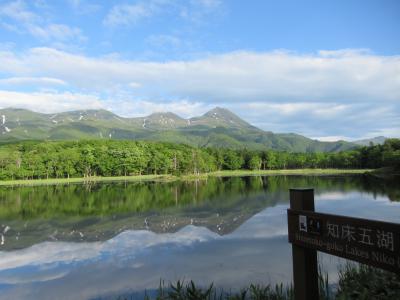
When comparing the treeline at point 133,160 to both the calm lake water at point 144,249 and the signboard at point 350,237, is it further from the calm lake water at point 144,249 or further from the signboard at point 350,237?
the signboard at point 350,237

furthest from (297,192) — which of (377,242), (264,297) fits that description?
(264,297)

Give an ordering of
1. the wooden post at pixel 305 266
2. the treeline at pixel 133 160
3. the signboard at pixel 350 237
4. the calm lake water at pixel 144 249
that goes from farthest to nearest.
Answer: the treeline at pixel 133 160 → the calm lake water at pixel 144 249 → the wooden post at pixel 305 266 → the signboard at pixel 350 237

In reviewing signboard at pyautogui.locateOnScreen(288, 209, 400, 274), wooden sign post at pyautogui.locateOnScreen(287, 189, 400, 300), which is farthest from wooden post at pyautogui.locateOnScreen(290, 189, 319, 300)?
signboard at pyautogui.locateOnScreen(288, 209, 400, 274)


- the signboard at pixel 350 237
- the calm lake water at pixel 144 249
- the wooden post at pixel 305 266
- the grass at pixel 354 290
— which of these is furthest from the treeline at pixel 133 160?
the signboard at pixel 350 237

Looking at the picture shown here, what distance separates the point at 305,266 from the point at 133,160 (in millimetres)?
129199

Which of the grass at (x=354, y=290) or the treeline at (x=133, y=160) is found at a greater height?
the treeline at (x=133, y=160)

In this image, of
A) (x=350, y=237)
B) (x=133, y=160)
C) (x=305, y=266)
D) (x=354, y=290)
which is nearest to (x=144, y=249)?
(x=354, y=290)

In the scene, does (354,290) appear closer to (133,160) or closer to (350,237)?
(350,237)

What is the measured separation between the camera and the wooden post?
212 inches

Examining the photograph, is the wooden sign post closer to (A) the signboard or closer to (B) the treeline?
(A) the signboard

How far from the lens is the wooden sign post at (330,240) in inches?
166

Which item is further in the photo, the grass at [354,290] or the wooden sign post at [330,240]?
the grass at [354,290]

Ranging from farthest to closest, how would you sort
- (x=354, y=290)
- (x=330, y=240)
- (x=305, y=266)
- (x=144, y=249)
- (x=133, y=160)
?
(x=133, y=160) → (x=144, y=249) → (x=354, y=290) → (x=305, y=266) → (x=330, y=240)

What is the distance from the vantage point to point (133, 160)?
131750 mm
